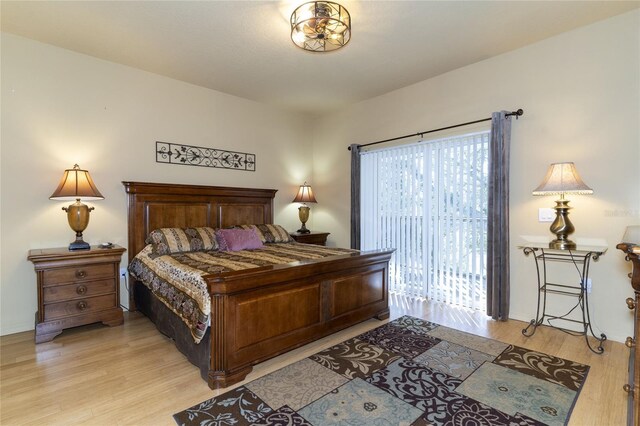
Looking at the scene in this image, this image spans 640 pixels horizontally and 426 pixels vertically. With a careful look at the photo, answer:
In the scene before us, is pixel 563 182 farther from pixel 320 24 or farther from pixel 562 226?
pixel 320 24

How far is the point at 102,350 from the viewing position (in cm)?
266

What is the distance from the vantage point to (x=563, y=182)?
9.17 feet

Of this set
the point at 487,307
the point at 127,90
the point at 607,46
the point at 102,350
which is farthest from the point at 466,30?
the point at 102,350

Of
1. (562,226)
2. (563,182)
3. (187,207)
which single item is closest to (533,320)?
(562,226)

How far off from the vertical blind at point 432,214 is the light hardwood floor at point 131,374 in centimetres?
68

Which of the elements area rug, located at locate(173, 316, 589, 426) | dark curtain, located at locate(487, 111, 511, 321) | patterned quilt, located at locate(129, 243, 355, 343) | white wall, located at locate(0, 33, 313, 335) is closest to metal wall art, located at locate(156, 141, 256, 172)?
white wall, located at locate(0, 33, 313, 335)

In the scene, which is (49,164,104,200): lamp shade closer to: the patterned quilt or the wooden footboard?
the patterned quilt

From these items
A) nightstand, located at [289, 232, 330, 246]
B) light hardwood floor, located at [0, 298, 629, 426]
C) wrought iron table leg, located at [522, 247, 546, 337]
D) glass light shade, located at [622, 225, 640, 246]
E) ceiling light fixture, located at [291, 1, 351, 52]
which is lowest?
light hardwood floor, located at [0, 298, 629, 426]

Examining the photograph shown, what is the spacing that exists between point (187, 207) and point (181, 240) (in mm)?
669

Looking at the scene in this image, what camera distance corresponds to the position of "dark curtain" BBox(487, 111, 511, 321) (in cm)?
332

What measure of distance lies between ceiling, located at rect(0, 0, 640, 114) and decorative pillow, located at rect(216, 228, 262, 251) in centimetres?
194

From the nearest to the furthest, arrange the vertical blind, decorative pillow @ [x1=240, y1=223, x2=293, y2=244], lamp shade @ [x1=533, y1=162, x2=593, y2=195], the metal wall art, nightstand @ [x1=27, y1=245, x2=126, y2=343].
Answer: lamp shade @ [x1=533, y1=162, x2=593, y2=195] < nightstand @ [x1=27, y1=245, x2=126, y2=343] < the vertical blind < the metal wall art < decorative pillow @ [x1=240, y1=223, x2=293, y2=244]

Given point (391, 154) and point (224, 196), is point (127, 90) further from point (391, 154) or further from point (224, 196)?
point (391, 154)

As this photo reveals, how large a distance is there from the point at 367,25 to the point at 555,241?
2608 millimetres
